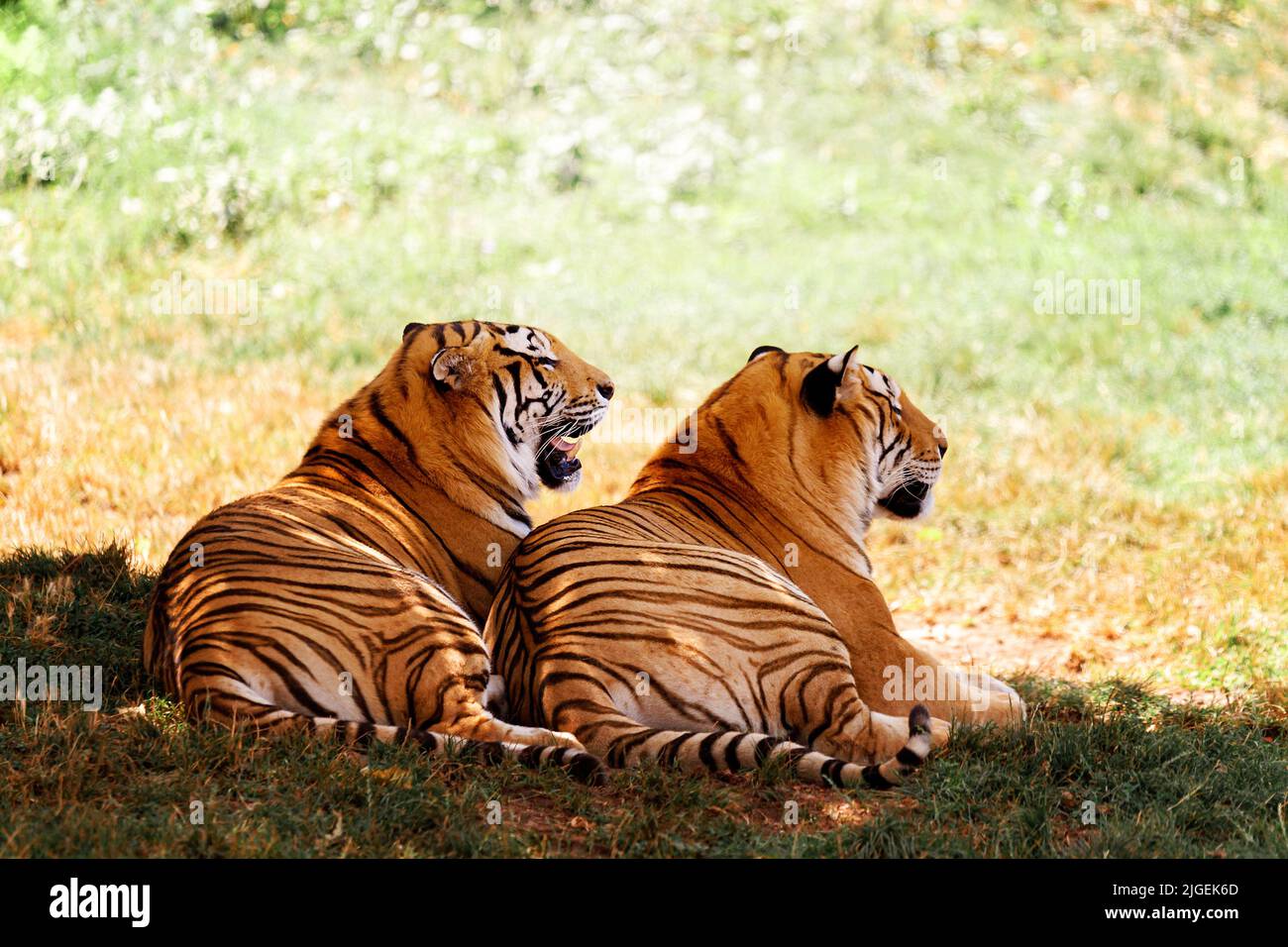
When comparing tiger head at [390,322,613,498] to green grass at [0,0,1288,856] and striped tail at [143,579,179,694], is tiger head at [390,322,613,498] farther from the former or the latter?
green grass at [0,0,1288,856]

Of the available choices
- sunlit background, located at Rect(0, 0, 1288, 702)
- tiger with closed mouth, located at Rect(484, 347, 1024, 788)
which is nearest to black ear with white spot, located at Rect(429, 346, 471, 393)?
tiger with closed mouth, located at Rect(484, 347, 1024, 788)

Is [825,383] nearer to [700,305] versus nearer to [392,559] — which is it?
[392,559]

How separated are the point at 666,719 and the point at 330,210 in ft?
36.6

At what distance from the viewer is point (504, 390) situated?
618 centimetres

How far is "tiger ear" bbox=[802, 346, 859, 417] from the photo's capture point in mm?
5930

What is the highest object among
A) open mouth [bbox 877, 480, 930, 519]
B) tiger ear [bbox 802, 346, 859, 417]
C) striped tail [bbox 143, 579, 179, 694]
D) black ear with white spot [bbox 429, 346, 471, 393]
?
black ear with white spot [bbox 429, 346, 471, 393]

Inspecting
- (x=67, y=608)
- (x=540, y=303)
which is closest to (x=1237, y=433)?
(x=540, y=303)

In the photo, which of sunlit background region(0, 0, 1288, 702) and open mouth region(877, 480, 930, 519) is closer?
open mouth region(877, 480, 930, 519)

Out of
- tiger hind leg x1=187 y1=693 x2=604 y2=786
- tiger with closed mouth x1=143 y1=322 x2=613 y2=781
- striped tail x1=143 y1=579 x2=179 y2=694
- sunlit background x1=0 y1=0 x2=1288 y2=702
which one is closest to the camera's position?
tiger hind leg x1=187 y1=693 x2=604 y2=786

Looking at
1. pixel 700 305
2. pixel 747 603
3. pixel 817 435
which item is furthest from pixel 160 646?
pixel 700 305

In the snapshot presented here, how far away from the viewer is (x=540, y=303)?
13688 mm

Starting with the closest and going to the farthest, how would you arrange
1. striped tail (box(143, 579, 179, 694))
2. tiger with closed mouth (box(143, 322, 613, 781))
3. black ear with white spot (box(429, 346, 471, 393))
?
tiger with closed mouth (box(143, 322, 613, 781)), striped tail (box(143, 579, 179, 694)), black ear with white spot (box(429, 346, 471, 393))

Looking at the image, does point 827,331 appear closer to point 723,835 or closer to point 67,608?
point 67,608

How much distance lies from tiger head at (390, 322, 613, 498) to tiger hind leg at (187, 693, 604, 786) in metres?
1.54
